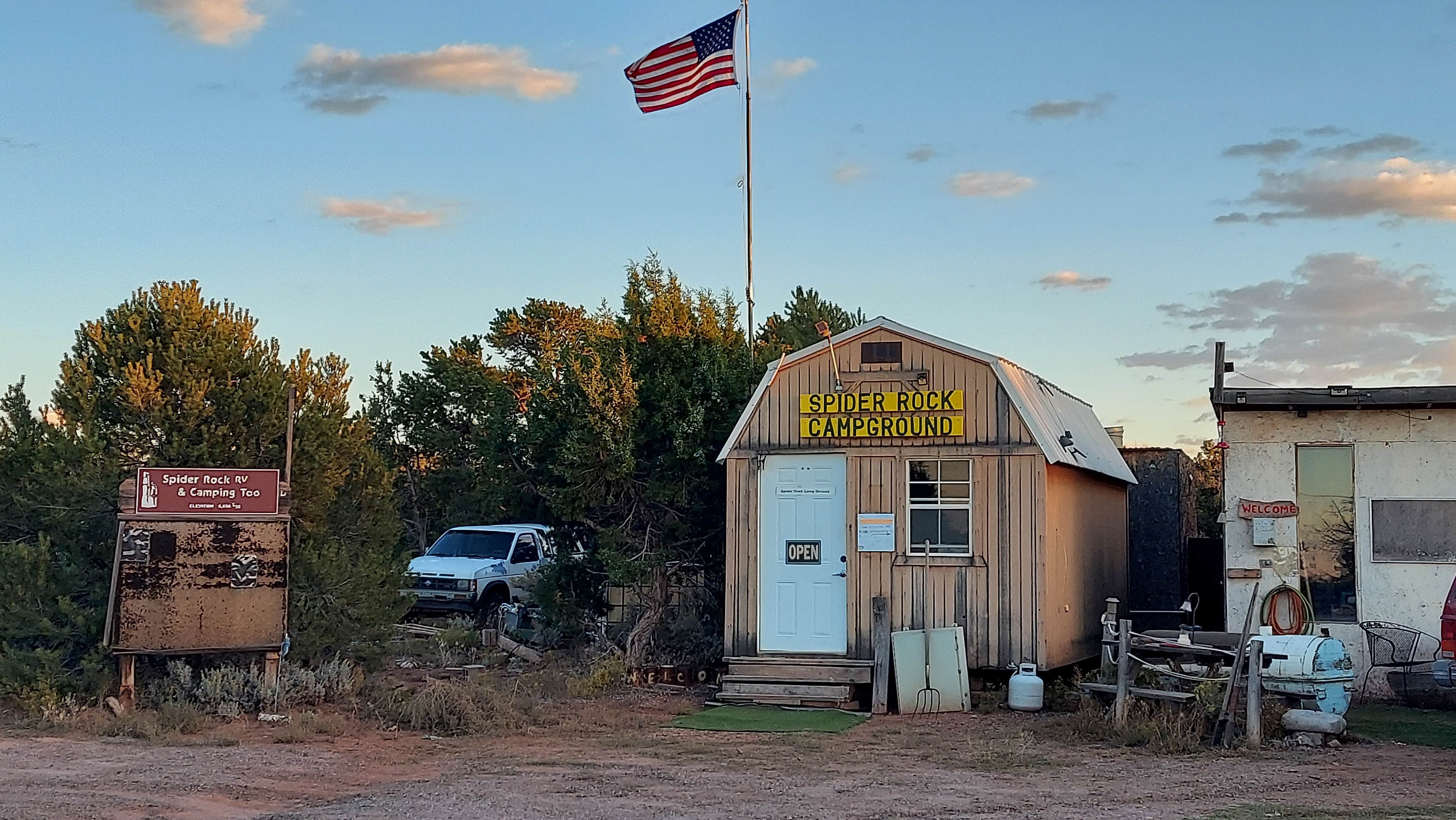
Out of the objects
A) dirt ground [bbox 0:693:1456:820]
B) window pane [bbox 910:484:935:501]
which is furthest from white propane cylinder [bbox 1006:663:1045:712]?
window pane [bbox 910:484:935:501]

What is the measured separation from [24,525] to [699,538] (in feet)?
23.6

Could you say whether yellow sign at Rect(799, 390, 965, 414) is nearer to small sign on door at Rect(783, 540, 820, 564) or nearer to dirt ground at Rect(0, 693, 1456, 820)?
small sign on door at Rect(783, 540, 820, 564)

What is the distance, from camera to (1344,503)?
1478 centimetres

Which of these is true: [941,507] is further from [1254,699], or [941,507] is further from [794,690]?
[1254,699]

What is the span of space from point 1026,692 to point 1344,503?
401cm

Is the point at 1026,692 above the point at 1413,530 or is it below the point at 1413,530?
below

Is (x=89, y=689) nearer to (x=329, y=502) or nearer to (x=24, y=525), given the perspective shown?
(x=24, y=525)

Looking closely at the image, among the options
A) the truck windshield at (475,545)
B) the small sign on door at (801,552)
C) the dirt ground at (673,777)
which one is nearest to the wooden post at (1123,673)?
the dirt ground at (673,777)

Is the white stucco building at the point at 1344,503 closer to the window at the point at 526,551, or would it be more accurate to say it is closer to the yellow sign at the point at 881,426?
the yellow sign at the point at 881,426

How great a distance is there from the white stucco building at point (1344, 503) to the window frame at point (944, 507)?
2668 mm

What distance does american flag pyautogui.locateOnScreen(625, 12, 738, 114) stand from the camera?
718 inches

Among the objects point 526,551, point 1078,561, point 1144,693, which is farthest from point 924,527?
point 526,551

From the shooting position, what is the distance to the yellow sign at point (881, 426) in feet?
49.3

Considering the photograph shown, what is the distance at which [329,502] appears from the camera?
14438 mm
